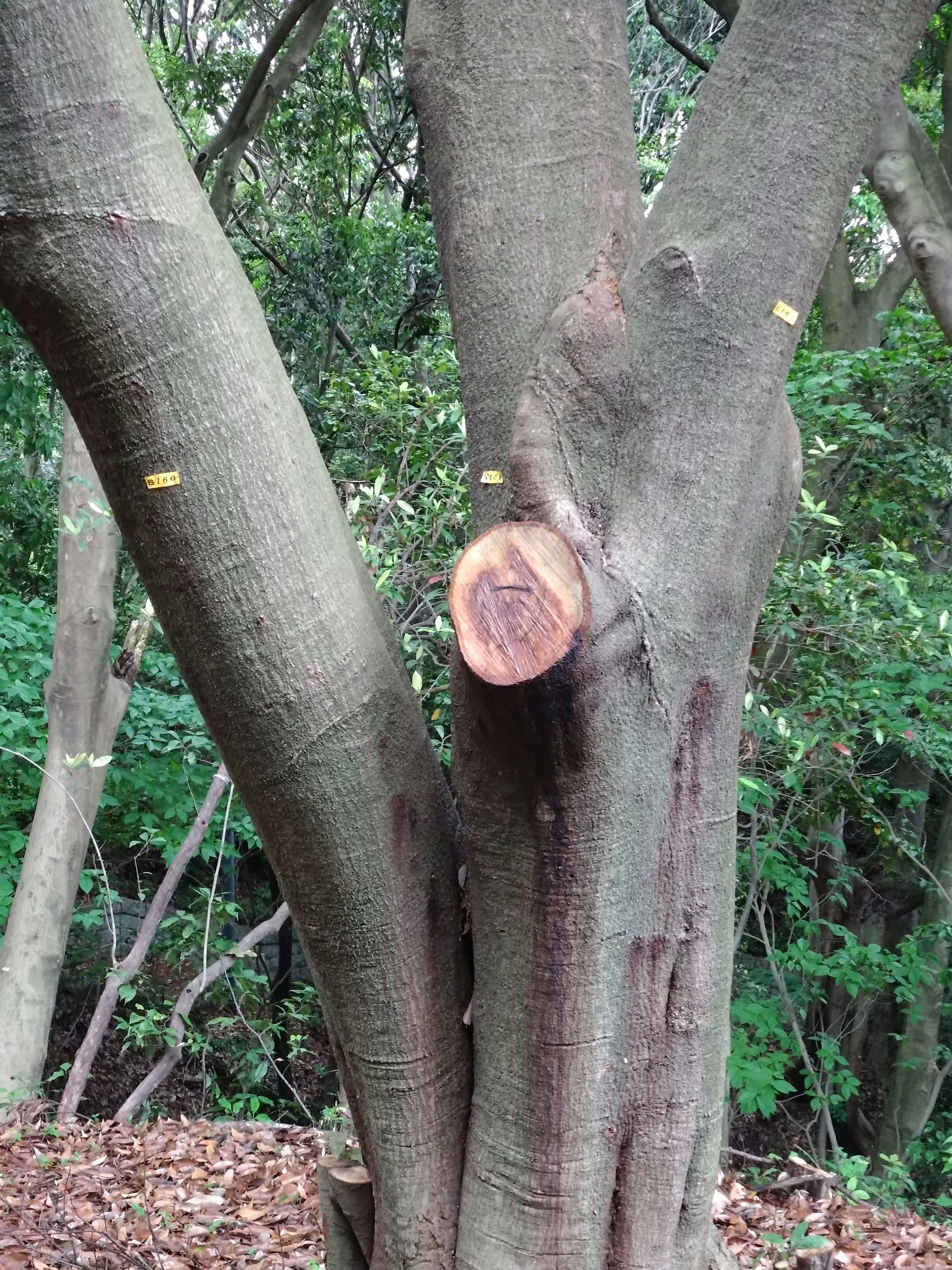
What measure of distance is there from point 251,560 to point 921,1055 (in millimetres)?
8516

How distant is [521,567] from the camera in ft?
4.90

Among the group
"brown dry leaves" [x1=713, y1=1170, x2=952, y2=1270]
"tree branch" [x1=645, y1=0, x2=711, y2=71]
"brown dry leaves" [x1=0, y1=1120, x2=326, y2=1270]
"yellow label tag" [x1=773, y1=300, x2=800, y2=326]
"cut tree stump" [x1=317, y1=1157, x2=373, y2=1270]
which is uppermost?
"tree branch" [x1=645, y1=0, x2=711, y2=71]

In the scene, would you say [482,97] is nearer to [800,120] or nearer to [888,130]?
[800,120]

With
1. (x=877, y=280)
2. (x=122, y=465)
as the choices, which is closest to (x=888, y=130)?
(x=877, y=280)

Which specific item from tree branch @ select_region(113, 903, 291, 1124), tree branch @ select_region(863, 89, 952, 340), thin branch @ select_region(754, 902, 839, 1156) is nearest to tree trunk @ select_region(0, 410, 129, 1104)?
tree branch @ select_region(113, 903, 291, 1124)

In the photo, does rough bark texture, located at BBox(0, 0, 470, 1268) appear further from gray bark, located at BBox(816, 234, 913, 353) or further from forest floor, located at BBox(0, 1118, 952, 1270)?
gray bark, located at BBox(816, 234, 913, 353)

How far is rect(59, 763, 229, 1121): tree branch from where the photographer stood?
5.61 m

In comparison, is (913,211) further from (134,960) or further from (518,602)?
(134,960)

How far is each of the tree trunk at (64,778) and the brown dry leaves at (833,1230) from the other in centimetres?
384

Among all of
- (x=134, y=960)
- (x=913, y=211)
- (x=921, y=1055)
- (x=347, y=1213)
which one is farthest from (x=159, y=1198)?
(x=921, y=1055)

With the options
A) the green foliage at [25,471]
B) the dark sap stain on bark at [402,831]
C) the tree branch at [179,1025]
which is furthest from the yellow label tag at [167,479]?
the green foliage at [25,471]

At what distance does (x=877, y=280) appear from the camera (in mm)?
8992

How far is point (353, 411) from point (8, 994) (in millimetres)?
3710

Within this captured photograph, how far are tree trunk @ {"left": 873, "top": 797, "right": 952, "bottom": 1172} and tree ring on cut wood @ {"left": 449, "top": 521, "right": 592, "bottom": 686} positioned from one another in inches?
301
